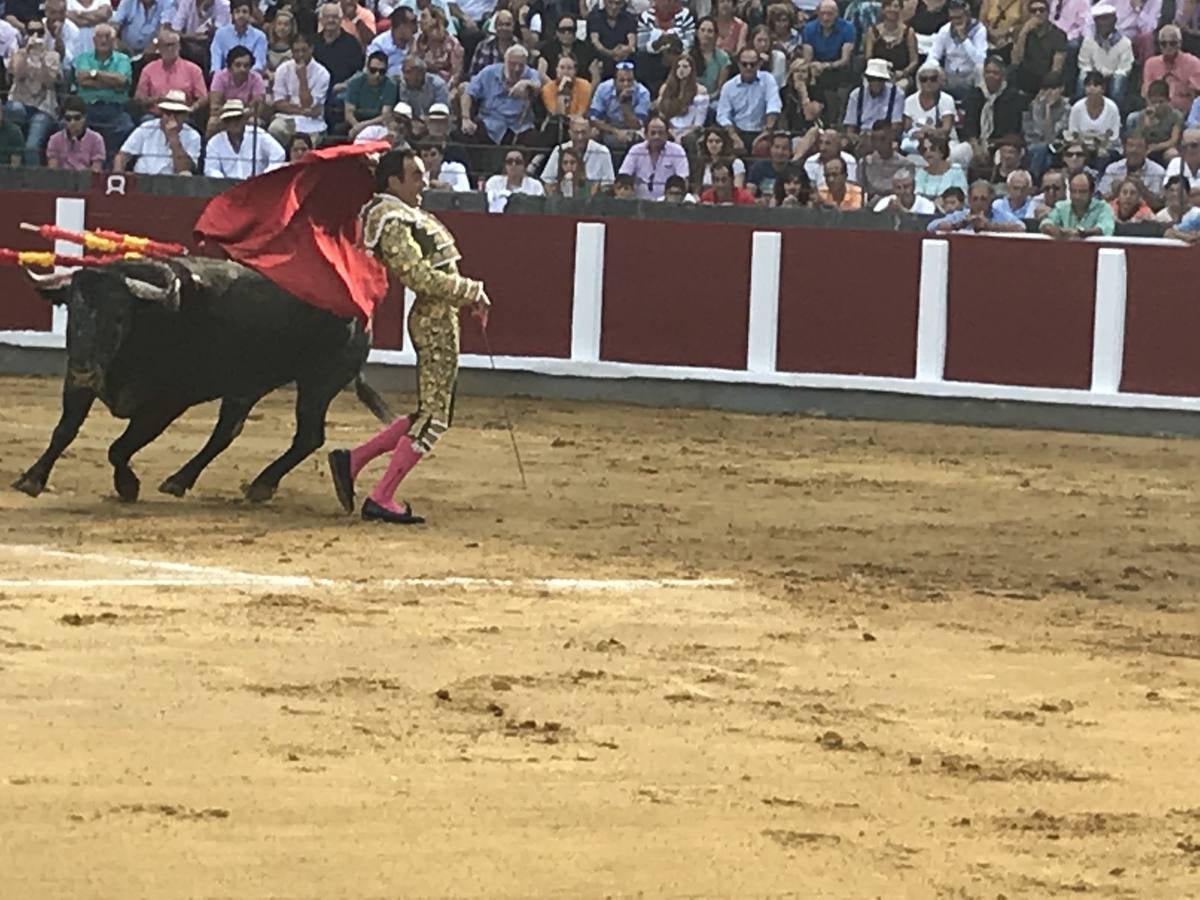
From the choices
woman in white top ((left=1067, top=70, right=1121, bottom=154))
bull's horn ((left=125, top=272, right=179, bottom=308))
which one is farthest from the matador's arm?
woman in white top ((left=1067, top=70, right=1121, bottom=154))

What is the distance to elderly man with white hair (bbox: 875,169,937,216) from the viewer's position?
14945 mm

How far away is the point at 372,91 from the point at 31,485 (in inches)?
264

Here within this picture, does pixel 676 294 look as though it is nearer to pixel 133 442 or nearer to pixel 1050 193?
pixel 1050 193

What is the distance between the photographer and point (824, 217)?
1488cm

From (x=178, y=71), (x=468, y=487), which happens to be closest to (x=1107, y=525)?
(x=468, y=487)

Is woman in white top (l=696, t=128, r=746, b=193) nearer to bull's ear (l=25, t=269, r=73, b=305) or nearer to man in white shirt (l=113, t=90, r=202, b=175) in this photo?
man in white shirt (l=113, t=90, r=202, b=175)

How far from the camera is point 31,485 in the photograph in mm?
10031

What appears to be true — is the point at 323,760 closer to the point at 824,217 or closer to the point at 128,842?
the point at 128,842

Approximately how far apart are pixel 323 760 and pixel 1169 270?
9.59 meters

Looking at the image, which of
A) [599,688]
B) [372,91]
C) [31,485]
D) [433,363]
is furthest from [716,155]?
[599,688]

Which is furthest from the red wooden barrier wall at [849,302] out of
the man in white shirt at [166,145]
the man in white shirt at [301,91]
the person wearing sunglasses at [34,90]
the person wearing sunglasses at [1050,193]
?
the person wearing sunglasses at [34,90]

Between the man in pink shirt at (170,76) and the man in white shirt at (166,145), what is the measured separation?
A: 12.7 inches

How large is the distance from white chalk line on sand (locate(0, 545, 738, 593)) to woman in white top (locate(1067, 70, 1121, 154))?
732cm

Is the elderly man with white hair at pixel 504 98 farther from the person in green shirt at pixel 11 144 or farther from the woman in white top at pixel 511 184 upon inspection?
the person in green shirt at pixel 11 144
